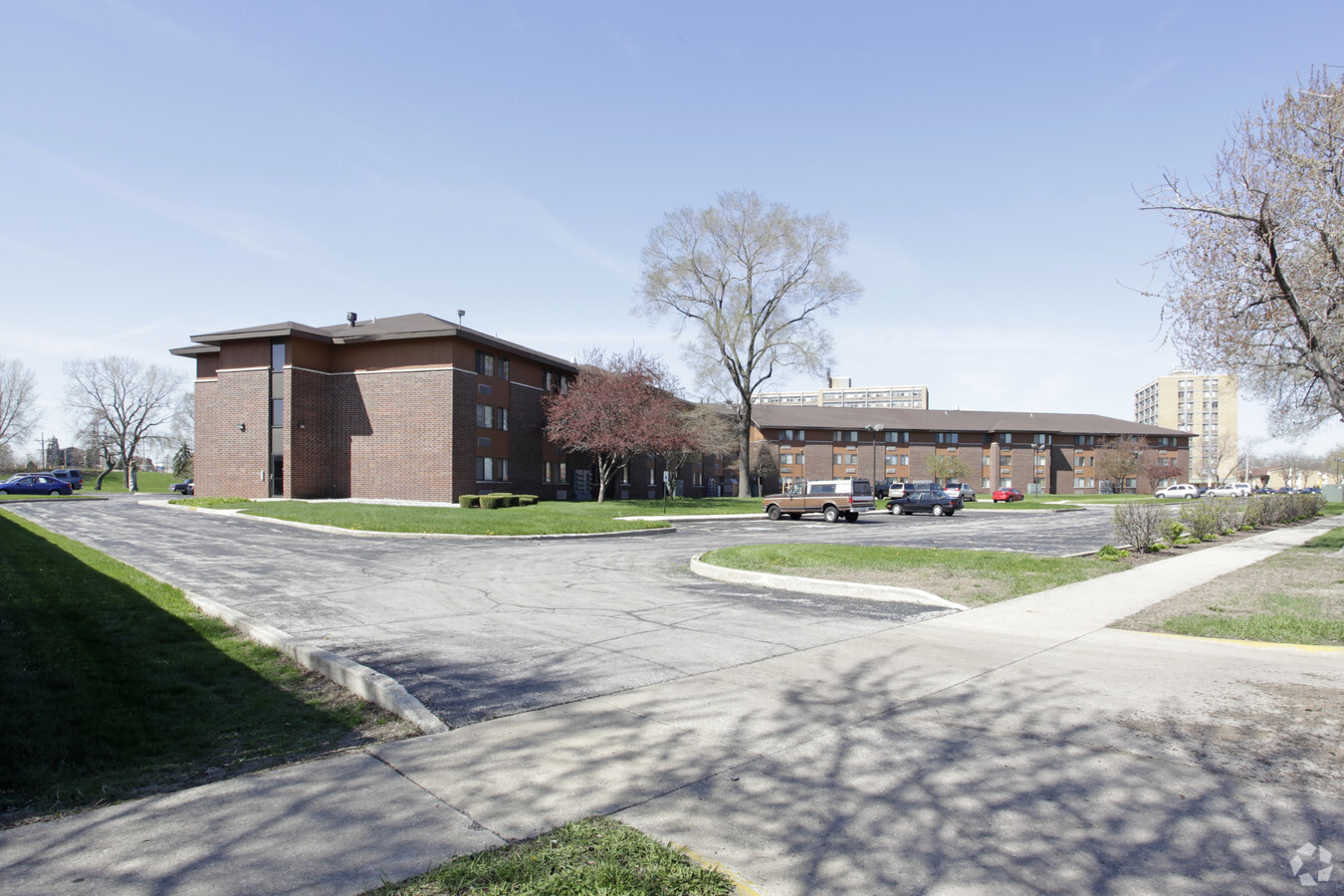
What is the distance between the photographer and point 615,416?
1604 inches

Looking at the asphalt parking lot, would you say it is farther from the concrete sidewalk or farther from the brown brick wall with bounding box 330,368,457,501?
the brown brick wall with bounding box 330,368,457,501

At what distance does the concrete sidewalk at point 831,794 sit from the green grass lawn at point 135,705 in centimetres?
63

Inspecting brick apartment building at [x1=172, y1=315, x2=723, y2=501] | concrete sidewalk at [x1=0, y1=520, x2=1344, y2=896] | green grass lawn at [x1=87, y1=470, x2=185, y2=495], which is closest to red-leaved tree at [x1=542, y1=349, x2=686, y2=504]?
brick apartment building at [x1=172, y1=315, x2=723, y2=501]

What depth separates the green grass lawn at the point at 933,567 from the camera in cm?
1182

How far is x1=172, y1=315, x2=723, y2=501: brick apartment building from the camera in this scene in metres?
39.8

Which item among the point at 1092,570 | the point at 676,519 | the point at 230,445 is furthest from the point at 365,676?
the point at 230,445

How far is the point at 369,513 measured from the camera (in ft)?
91.1

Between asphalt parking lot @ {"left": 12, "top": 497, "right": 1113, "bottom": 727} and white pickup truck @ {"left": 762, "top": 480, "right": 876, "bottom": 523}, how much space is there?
37.4 feet

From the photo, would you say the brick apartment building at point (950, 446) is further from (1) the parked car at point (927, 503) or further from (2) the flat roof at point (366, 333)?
(2) the flat roof at point (366, 333)

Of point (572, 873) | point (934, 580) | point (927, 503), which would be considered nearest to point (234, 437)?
point (927, 503)

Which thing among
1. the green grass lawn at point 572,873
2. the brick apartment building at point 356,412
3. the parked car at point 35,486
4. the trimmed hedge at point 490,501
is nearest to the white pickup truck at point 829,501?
the trimmed hedge at point 490,501

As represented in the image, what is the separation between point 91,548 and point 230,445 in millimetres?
27092

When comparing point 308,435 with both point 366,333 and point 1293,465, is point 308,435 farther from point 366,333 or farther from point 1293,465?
point 1293,465

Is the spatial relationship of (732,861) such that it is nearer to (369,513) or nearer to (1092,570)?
(1092,570)
